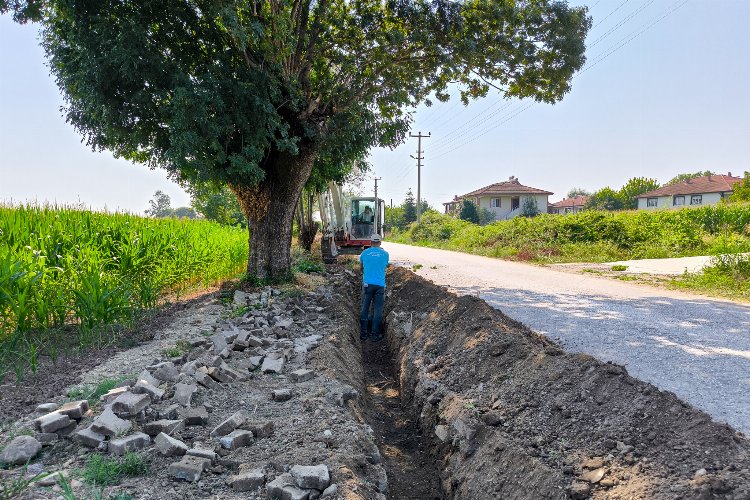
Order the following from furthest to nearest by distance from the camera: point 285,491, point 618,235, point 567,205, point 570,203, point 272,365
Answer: point 570,203 → point 567,205 → point 618,235 → point 272,365 → point 285,491

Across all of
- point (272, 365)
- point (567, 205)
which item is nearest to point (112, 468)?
point (272, 365)

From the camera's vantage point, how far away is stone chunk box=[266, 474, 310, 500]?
3125 millimetres

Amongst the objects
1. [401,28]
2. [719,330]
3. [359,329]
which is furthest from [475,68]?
[719,330]

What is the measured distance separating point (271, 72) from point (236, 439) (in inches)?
294

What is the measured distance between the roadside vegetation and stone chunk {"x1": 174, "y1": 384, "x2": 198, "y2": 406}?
17.8 meters

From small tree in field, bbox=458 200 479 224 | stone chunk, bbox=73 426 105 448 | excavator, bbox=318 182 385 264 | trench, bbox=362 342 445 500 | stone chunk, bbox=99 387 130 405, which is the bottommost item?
trench, bbox=362 342 445 500

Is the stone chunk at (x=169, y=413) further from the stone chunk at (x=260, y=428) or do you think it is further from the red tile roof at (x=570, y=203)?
the red tile roof at (x=570, y=203)

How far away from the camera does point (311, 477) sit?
10.7 ft

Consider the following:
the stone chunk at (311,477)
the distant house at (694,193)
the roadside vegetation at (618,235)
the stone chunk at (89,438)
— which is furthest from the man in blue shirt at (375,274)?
the distant house at (694,193)

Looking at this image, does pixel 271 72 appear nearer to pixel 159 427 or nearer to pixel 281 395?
pixel 281 395

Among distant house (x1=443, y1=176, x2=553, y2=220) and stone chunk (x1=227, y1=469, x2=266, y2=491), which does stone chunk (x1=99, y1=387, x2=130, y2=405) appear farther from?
distant house (x1=443, y1=176, x2=553, y2=220)


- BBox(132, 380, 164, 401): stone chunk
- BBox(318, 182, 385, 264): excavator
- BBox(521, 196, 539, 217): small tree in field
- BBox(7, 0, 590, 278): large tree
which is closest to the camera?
BBox(132, 380, 164, 401): stone chunk

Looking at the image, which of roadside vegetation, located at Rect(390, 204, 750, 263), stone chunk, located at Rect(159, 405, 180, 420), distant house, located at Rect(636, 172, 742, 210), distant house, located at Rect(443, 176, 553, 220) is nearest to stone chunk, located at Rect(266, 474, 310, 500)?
stone chunk, located at Rect(159, 405, 180, 420)

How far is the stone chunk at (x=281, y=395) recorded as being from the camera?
16.0ft
